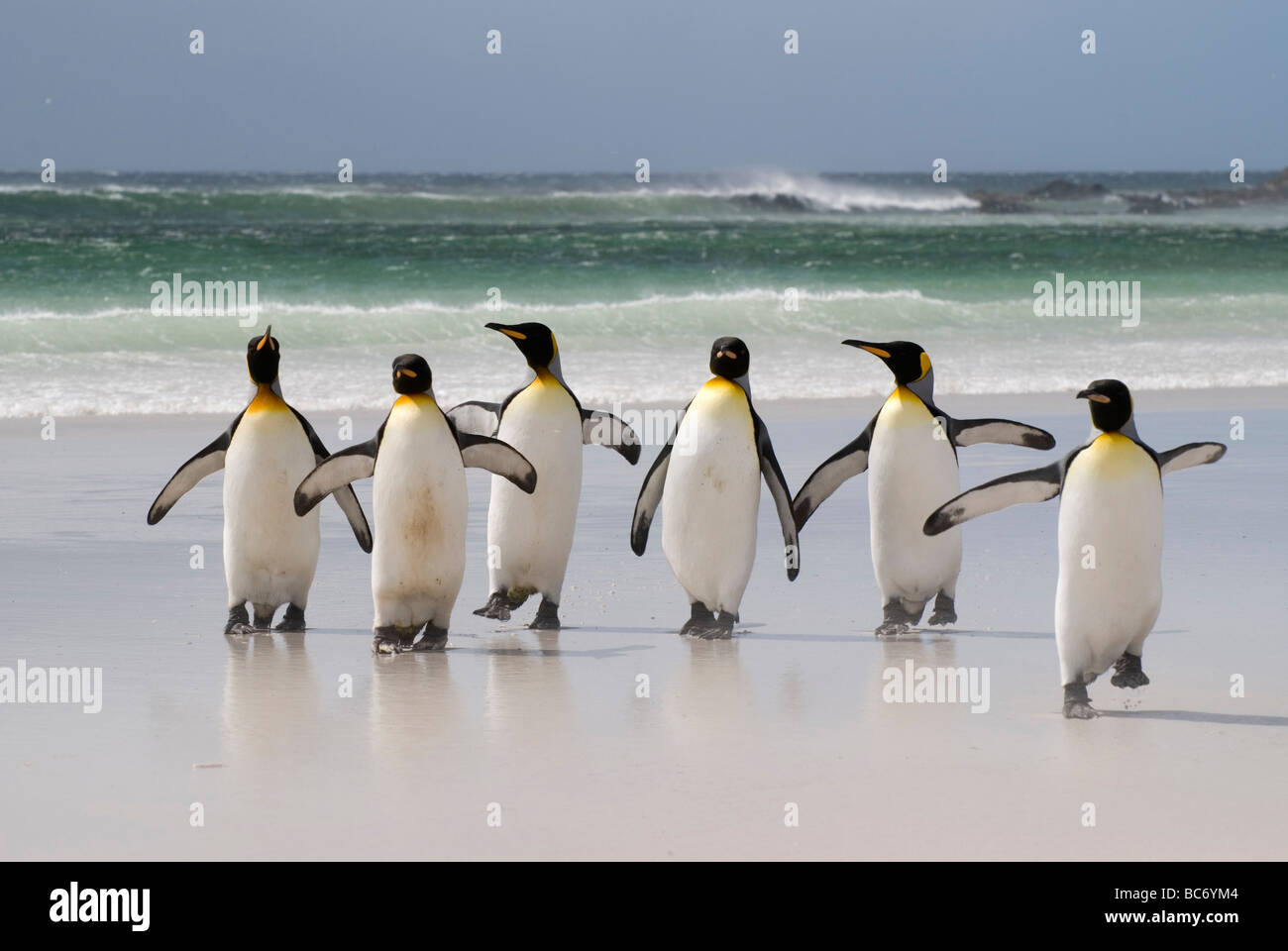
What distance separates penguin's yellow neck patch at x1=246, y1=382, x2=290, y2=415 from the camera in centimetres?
615

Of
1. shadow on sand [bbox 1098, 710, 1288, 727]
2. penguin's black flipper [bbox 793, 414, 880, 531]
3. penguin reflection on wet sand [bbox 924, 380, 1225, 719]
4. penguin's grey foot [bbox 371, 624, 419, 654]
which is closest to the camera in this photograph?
shadow on sand [bbox 1098, 710, 1288, 727]

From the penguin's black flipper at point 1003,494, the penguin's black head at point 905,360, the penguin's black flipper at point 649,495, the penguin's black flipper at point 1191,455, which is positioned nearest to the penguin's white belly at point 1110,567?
the penguin's black flipper at point 1003,494

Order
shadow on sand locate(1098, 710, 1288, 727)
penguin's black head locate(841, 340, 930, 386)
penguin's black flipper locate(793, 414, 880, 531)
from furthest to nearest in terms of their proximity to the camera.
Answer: penguin's black flipper locate(793, 414, 880, 531)
penguin's black head locate(841, 340, 930, 386)
shadow on sand locate(1098, 710, 1288, 727)

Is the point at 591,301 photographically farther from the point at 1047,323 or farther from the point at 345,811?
the point at 345,811

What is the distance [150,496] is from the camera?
8.45 meters

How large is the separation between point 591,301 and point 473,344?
5543 millimetres

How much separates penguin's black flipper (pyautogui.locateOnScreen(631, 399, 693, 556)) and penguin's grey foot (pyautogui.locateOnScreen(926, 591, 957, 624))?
106cm

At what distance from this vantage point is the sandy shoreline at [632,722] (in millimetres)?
3783

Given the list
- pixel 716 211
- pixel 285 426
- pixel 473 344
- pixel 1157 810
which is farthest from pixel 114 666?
pixel 716 211

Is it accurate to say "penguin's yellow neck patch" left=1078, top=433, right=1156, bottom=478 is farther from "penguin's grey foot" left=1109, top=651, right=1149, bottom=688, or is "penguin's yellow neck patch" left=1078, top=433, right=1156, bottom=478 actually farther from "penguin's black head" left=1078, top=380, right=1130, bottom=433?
"penguin's grey foot" left=1109, top=651, right=1149, bottom=688

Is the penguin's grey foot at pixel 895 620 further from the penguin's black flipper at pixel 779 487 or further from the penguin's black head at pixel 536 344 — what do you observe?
the penguin's black head at pixel 536 344

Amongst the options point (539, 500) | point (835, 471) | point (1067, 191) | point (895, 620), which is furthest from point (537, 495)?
point (1067, 191)

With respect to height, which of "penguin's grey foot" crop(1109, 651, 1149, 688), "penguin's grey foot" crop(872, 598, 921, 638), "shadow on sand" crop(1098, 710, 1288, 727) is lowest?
"shadow on sand" crop(1098, 710, 1288, 727)

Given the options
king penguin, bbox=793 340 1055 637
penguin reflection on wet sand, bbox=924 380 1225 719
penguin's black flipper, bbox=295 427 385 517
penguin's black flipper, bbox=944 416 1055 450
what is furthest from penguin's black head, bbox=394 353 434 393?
penguin reflection on wet sand, bbox=924 380 1225 719
